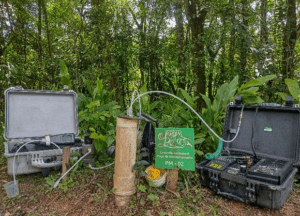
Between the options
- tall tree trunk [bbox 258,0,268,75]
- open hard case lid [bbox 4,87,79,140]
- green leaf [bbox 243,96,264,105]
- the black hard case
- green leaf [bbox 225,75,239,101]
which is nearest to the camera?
the black hard case

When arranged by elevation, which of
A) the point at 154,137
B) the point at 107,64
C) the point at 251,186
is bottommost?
the point at 251,186

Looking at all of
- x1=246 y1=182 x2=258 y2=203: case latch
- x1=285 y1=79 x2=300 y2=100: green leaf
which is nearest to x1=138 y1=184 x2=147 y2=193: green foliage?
x1=246 y1=182 x2=258 y2=203: case latch

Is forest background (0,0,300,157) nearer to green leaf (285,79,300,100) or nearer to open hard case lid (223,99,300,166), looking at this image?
green leaf (285,79,300,100)

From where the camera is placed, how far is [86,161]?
274cm

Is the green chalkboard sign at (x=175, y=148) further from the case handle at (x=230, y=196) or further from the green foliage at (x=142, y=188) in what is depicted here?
the case handle at (x=230, y=196)

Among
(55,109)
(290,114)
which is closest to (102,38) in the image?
(55,109)

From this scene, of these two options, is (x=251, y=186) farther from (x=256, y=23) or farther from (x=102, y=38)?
(x=102, y=38)

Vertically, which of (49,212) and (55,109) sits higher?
(55,109)

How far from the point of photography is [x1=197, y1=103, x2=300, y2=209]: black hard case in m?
2.00

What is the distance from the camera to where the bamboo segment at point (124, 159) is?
2059mm

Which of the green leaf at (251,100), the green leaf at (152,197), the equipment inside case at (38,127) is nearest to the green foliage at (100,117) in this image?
the equipment inside case at (38,127)

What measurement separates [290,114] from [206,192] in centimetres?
130

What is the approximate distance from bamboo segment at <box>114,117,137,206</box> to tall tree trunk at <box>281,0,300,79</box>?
360 cm

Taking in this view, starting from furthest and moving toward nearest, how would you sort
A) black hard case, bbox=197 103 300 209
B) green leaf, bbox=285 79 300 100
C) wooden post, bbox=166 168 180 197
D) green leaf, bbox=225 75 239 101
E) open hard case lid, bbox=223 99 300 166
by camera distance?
green leaf, bbox=225 75 239 101
green leaf, bbox=285 79 300 100
open hard case lid, bbox=223 99 300 166
wooden post, bbox=166 168 180 197
black hard case, bbox=197 103 300 209
